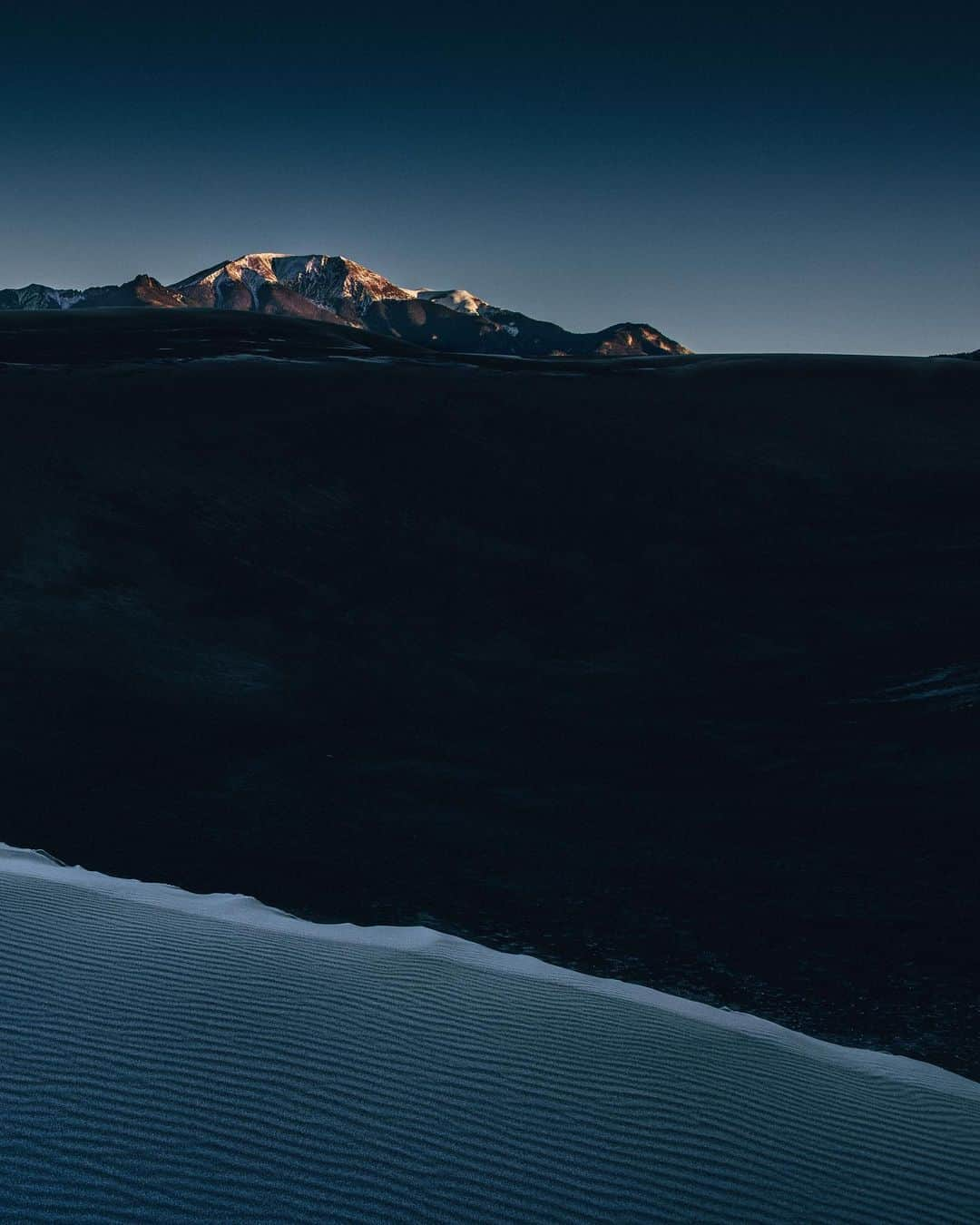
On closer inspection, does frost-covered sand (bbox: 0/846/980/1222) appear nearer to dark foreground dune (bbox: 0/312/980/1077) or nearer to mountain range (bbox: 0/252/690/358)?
dark foreground dune (bbox: 0/312/980/1077)

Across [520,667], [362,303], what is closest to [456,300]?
[362,303]

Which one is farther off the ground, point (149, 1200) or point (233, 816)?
point (149, 1200)

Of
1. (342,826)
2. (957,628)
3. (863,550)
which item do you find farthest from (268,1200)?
(863,550)

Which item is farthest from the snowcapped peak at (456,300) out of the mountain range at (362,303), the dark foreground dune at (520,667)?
the dark foreground dune at (520,667)

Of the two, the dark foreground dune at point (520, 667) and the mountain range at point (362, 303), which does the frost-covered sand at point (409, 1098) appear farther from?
the mountain range at point (362, 303)

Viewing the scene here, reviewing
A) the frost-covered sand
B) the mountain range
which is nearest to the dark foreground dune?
the frost-covered sand

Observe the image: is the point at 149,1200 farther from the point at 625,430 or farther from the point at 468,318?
the point at 468,318

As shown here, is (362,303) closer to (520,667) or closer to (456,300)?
(456,300)

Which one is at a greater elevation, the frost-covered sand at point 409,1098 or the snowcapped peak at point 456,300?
the snowcapped peak at point 456,300
